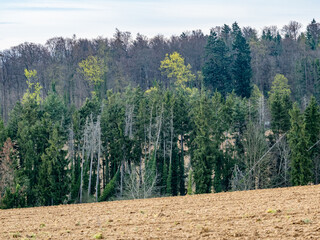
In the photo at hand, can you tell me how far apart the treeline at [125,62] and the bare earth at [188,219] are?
43.8m

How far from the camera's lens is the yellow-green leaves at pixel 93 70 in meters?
65.4

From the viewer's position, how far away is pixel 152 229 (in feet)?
48.6

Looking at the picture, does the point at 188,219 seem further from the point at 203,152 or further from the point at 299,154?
the point at 203,152

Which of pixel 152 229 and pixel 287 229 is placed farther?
pixel 152 229

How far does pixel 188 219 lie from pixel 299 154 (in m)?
23.5

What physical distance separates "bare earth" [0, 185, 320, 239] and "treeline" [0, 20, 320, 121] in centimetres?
4383

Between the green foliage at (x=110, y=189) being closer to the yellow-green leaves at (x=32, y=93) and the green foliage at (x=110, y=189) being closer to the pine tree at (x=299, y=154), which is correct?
the pine tree at (x=299, y=154)

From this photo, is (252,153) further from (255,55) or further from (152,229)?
(255,55)

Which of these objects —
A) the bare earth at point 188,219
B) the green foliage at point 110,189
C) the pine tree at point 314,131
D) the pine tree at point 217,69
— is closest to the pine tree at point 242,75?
the pine tree at point 217,69

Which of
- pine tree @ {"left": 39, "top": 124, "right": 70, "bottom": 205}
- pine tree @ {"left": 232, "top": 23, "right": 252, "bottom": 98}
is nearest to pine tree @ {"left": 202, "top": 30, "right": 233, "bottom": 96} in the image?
pine tree @ {"left": 232, "top": 23, "right": 252, "bottom": 98}

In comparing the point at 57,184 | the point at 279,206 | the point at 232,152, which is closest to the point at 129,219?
the point at 279,206

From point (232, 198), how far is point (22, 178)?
20434mm

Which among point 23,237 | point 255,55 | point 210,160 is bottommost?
point 23,237

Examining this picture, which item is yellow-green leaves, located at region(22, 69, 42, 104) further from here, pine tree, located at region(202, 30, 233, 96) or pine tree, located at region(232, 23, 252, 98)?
pine tree, located at region(232, 23, 252, 98)
